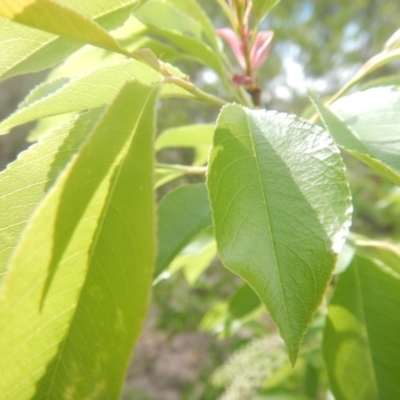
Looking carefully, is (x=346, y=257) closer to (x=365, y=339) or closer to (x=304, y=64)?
(x=365, y=339)

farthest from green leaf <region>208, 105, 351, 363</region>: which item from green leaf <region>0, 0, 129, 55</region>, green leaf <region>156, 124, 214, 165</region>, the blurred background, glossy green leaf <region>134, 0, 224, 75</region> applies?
the blurred background

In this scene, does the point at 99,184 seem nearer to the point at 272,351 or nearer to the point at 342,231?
the point at 342,231

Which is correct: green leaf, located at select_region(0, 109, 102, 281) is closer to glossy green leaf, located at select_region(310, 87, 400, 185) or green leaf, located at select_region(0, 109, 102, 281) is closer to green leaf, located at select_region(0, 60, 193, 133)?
green leaf, located at select_region(0, 60, 193, 133)

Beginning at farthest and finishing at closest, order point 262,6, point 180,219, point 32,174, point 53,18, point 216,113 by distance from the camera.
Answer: point 216,113, point 180,219, point 262,6, point 32,174, point 53,18

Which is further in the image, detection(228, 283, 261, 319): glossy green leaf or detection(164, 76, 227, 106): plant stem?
detection(228, 283, 261, 319): glossy green leaf

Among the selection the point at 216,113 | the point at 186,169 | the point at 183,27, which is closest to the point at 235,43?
the point at 183,27

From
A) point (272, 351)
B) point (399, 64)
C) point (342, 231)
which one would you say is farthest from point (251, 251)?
point (399, 64)
